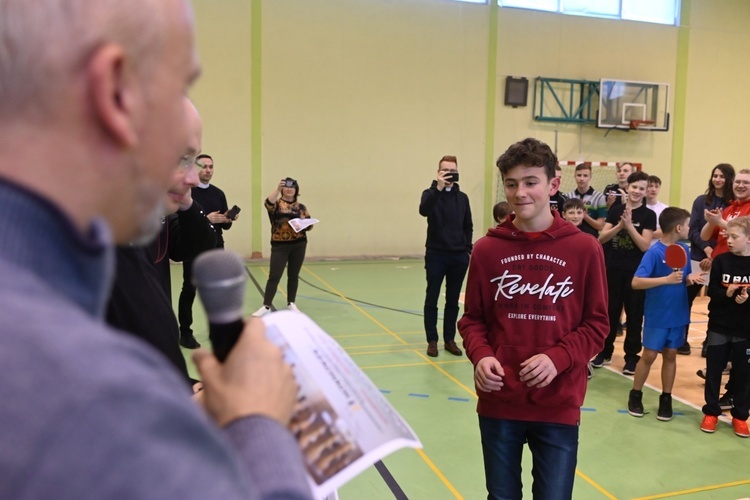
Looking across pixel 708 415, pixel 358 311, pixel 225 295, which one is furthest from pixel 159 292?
pixel 358 311

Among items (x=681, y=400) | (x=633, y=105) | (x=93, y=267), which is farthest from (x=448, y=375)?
(x=633, y=105)

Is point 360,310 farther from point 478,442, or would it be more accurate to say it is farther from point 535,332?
point 535,332

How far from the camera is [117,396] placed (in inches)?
22.0

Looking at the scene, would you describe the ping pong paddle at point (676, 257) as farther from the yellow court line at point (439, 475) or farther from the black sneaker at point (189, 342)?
the black sneaker at point (189, 342)

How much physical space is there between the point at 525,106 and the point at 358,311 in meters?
7.81

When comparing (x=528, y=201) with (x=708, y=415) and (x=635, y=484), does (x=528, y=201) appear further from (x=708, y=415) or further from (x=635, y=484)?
(x=708, y=415)

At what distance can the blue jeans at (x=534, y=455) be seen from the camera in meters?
2.44

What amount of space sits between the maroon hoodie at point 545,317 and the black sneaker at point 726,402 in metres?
2.98

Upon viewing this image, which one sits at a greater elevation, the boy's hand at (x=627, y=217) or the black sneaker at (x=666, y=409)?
the boy's hand at (x=627, y=217)

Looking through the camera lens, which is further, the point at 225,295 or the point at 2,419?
the point at 225,295

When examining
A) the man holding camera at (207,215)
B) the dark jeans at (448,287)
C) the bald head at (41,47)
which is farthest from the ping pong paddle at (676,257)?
the bald head at (41,47)

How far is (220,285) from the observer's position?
977 millimetres

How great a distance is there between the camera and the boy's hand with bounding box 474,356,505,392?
2365mm

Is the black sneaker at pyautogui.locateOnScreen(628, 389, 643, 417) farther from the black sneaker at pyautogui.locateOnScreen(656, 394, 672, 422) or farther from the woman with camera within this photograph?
the woman with camera
